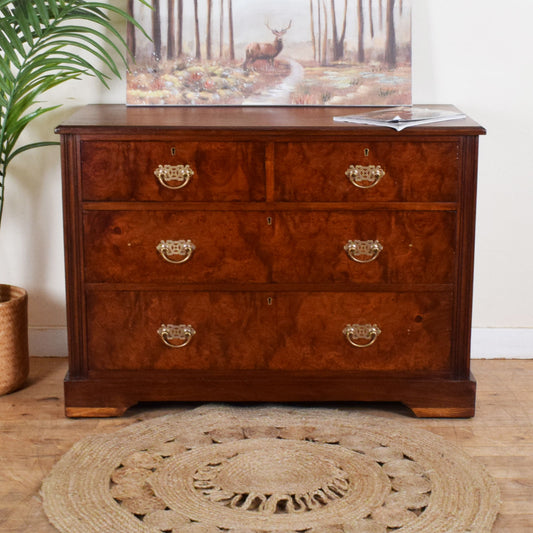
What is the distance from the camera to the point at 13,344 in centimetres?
301

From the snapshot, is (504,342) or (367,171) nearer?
(367,171)

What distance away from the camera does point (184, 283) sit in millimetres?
2783

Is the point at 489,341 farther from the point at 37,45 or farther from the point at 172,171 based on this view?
the point at 37,45

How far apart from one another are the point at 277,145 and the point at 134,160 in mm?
429

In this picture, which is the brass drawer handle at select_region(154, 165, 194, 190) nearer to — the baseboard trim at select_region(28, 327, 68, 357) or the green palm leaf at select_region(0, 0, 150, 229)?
A: the green palm leaf at select_region(0, 0, 150, 229)

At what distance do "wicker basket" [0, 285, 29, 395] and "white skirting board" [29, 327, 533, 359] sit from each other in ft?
0.97

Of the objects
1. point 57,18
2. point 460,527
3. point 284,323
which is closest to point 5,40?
point 57,18

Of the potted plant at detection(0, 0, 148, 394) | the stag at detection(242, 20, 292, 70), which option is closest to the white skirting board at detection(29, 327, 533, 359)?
the potted plant at detection(0, 0, 148, 394)

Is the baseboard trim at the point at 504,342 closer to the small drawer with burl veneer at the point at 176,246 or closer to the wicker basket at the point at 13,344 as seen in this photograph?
the small drawer with burl veneer at the point at 176,246

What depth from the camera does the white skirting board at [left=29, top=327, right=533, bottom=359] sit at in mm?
3398

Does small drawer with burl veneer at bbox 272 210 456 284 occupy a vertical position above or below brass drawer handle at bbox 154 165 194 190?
below

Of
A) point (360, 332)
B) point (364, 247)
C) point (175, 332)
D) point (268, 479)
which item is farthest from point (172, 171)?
point (268, 479)

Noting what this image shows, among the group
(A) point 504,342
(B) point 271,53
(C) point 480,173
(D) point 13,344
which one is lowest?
(A) point 504,342

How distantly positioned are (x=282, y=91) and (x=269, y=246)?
676mm
